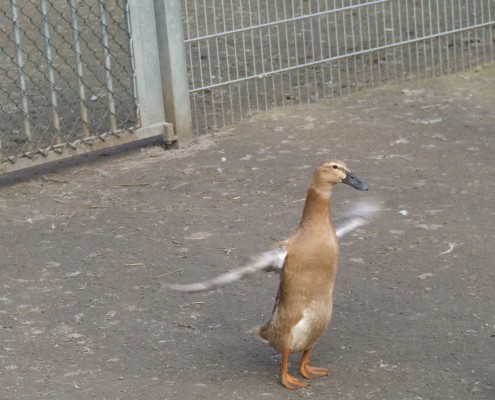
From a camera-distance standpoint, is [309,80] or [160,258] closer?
[160,258]

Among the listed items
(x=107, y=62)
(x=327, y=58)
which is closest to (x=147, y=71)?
(x=107, y=62)

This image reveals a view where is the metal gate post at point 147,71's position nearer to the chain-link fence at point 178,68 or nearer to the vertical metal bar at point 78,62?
the chain-link fence at point 178,68

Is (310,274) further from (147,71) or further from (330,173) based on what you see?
(147,71)

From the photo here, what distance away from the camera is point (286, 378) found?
4211 millimetres

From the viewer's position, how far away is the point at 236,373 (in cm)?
432

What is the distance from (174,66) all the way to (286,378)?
323 centimetres

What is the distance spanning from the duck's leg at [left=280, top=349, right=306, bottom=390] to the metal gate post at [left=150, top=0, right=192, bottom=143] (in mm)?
3124

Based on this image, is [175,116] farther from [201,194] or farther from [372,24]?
[372,24]

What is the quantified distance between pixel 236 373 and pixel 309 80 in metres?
4.14

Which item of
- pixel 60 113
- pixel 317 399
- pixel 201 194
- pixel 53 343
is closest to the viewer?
pixel 317 399

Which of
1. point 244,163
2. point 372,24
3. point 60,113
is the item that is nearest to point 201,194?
point 244,163

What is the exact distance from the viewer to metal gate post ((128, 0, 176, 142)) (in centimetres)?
Result: 680

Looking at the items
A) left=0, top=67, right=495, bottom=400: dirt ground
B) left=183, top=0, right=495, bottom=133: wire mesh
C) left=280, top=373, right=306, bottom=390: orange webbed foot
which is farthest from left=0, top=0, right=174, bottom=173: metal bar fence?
left=280, top=373, right=306, bottom=390: orange webbed foot

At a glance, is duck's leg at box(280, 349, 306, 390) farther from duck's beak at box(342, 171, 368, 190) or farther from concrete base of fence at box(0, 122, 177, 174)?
concrete base of fence at box(0, 122, 177, 174)
